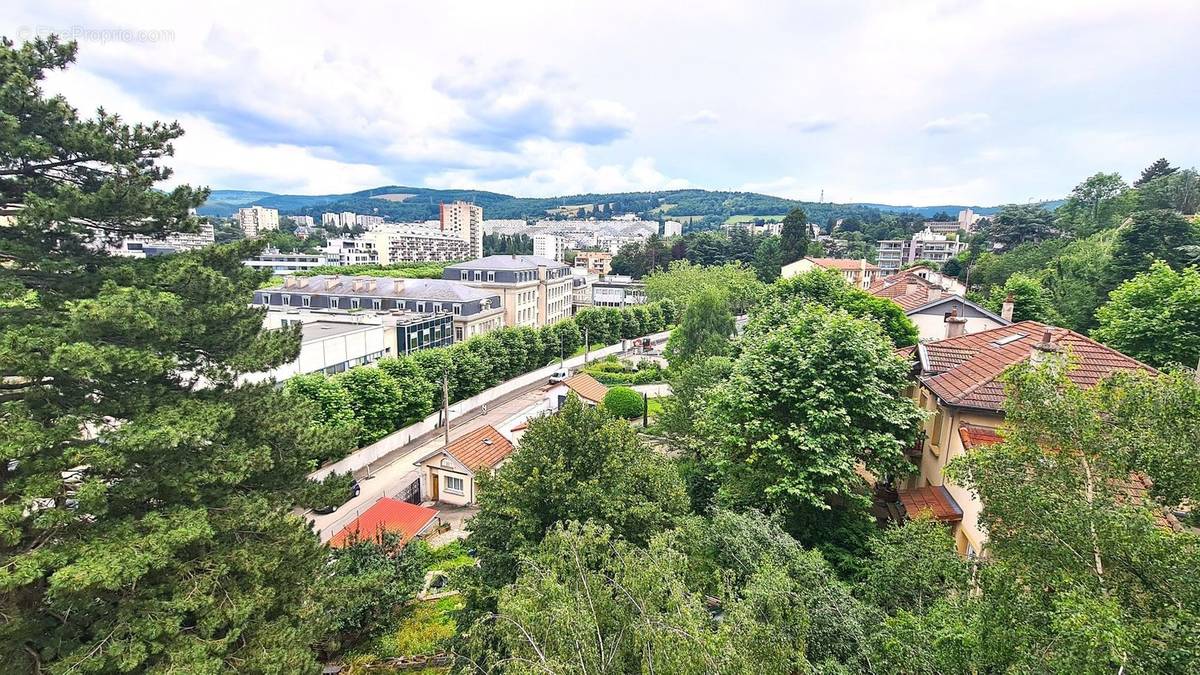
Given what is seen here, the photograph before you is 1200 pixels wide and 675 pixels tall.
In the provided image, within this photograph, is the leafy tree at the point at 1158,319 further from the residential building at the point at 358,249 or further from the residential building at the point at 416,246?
the residential building at the point at 358,249

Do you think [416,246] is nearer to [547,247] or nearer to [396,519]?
[547,247]

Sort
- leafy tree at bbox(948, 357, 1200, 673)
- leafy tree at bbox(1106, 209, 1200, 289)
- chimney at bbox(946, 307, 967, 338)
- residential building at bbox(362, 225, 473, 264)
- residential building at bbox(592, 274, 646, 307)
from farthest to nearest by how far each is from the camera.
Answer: residential building at bbox(362, 225, 473, 264)
residential building at bbox(592, 274, 646, 307)
leafy tree at bbox(1106, 209, 1200, 289)
chimney at bbox(946, 307, 967, 338)
leafy tree at bbox(948, 357, 1200, 673)

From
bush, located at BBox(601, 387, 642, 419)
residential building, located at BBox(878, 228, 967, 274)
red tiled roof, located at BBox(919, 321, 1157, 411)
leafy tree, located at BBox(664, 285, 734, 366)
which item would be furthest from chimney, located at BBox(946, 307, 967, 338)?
residential building, located at BBox(878, 228, 967, 274)

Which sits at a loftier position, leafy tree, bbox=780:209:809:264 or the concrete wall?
leafy tree, bbox=780:209:809:264

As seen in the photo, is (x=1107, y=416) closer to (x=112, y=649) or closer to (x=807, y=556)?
(x=807, y=556)

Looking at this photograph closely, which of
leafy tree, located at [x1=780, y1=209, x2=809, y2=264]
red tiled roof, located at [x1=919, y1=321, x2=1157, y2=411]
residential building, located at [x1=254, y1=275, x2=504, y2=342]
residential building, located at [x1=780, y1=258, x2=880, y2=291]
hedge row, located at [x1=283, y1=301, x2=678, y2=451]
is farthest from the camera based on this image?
leafy tree, located at [x1=780, y1=209, x2=809, y2=264]

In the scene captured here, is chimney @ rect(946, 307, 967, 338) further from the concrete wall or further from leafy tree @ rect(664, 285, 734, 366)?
the concrete wall

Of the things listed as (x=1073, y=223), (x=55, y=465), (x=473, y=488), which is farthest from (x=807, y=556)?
(x=1073, y=223)
